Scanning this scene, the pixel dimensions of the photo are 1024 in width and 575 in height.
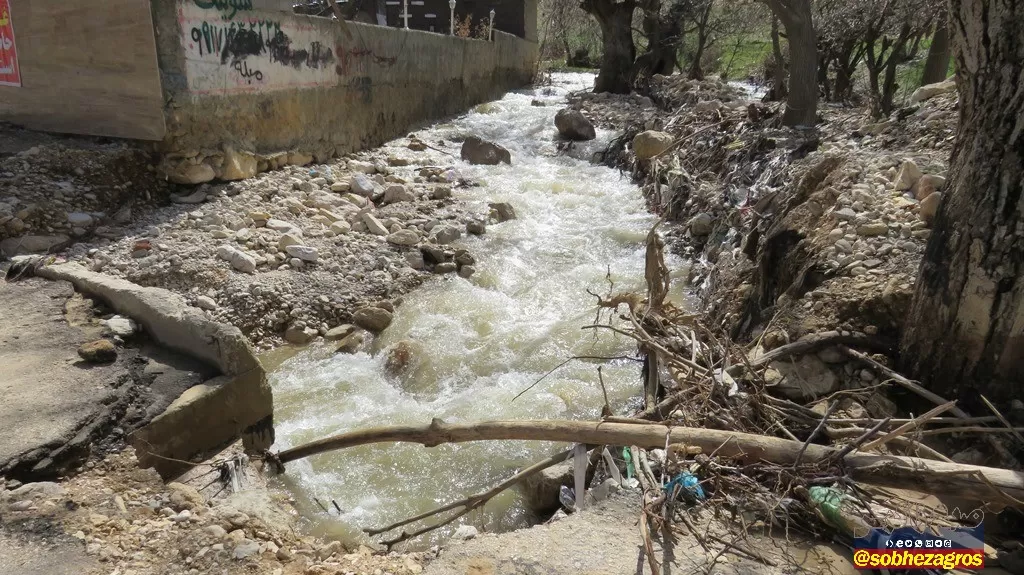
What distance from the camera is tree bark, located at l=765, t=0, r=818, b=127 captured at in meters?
7.01

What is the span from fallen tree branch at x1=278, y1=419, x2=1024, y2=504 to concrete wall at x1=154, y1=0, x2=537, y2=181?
4369 mm

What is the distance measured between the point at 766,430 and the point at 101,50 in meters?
6.11

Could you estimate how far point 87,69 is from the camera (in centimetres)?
575

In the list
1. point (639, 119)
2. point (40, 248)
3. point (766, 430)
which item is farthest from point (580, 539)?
point (639, 119)

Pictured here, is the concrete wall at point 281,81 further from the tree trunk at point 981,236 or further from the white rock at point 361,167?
the tree trunk at point 981,236

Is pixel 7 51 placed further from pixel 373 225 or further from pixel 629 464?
pixel 629 464

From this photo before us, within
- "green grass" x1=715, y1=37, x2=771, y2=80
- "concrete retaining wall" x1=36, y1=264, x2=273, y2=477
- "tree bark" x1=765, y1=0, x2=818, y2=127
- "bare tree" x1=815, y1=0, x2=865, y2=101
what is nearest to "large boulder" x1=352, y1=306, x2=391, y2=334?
"concrete retaining wall" x1=36, y1=264, x2=273, y2=477

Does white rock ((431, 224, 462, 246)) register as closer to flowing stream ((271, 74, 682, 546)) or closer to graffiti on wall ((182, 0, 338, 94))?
flowing stream ((271, 74, 682, 546))

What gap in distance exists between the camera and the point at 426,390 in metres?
4.47

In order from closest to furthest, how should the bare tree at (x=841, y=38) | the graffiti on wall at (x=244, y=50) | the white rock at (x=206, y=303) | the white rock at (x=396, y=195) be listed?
the white rock at (x=206, y=303) < the graffiti on wall at (x=244, y=50) < the white rock at (x=396, y=195) < the bare tree at (x=841, y=38)

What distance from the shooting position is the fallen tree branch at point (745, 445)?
7.23ft

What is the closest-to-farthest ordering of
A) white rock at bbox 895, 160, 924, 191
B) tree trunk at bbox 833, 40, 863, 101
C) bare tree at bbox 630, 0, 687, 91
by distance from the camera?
1. white rock at bbox 895, 160, 924, 191
2. tree trunk at bbox 833, 40, 863, 101
3. bare tree at bbox 630, 0, 687, 91

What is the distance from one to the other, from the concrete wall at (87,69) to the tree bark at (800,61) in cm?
619

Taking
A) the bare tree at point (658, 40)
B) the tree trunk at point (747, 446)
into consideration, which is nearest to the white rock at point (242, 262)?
the tree trunk at point (747, 446)
